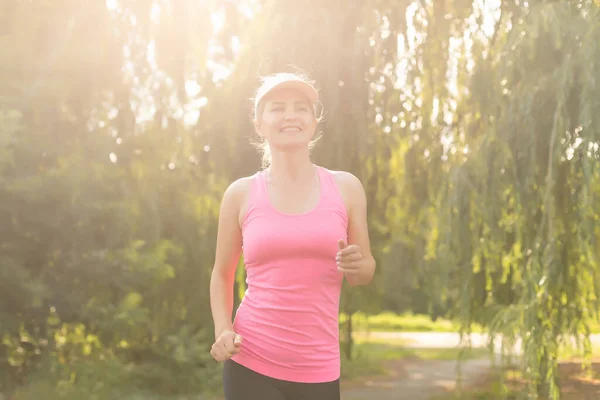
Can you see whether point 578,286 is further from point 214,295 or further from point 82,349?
point 82,349

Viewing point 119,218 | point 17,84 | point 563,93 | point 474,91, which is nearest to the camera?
point 563,93

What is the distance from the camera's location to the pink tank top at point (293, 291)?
2111mm

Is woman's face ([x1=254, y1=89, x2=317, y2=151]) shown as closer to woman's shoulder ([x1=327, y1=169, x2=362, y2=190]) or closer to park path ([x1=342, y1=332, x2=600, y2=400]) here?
woman's shoulder ([x1=327, y1=169, x2=362, y2=190])

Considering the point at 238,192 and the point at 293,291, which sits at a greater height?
the point at 238,192

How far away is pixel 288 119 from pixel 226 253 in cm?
41

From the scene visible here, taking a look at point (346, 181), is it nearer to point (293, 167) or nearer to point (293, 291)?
point (293, 167)

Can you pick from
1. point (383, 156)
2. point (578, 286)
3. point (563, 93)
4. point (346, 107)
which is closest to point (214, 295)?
point (563, 93)

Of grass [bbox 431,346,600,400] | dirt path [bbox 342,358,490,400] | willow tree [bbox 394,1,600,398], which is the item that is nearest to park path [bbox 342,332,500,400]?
dirt path [bbox 342,358,490,400]

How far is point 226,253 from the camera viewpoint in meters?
2.32

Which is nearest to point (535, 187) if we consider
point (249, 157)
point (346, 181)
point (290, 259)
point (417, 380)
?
point (249, 157)

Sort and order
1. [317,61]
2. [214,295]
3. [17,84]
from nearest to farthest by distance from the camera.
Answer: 1. [214,295]
2. [317,61]
3. [17,84]

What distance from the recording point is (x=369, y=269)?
2.18 meters

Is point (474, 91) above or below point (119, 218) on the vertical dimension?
above

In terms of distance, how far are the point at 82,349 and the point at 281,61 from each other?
4.40m
